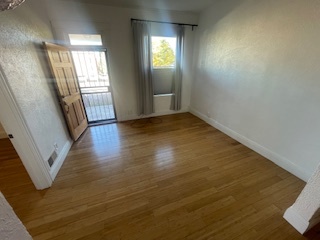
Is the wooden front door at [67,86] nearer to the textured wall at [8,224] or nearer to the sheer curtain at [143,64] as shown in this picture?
the sheer curtain at [143,64]

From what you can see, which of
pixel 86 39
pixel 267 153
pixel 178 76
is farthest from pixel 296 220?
pixel 86 39

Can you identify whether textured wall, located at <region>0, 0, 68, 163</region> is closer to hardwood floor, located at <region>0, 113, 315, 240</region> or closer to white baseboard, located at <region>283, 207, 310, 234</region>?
hardwood floor, located at <region>0, 113, 315, 240</region>

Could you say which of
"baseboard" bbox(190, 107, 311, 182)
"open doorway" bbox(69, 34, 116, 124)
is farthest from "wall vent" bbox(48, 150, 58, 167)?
"baseboard" bbox(190, 107, 311, 182)

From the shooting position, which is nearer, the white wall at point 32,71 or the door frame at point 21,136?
the door frame at point 21,136

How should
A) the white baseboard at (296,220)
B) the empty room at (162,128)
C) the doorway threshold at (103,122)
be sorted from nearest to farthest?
the white baseboard at (296,220), the empty room at (162,128), the doorway threshold at (103,122)

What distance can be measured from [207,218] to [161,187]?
2.00 ft

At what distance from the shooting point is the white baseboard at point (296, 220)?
1.30 metres

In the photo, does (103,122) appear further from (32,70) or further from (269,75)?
(269,75)

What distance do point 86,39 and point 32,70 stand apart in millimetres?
1570

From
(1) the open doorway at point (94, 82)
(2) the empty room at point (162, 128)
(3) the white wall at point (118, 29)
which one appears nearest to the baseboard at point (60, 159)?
→ (2) the empty room at point (162, 128)

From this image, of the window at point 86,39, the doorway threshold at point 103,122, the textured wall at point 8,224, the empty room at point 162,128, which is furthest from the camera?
the doorway threshold at point 103,122

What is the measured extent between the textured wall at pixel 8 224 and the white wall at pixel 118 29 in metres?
3.04

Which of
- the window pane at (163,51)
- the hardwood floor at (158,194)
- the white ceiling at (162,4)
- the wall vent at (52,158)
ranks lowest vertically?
the hardwood floor at (158,194)

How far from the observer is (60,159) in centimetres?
221
